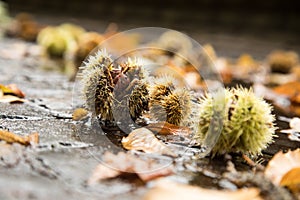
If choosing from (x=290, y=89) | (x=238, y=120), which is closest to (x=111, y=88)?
(x=238, y=120)

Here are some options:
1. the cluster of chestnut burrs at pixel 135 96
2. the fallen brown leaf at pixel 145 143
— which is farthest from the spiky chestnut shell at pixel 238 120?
the fallen brown leaf at pixel 145 143

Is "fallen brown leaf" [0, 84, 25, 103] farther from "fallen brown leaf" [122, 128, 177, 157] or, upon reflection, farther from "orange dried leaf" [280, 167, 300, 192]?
"orange dried leaf" [280, 167, 300, 192]

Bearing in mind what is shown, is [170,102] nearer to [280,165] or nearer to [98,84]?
[98,84]

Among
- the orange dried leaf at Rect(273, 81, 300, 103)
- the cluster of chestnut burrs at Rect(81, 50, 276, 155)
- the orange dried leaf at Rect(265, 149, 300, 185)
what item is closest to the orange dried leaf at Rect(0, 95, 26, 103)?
the cluster of chestnut burrs at Rect(81, 50, 276, 155)

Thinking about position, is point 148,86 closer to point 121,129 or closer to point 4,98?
point 121,129

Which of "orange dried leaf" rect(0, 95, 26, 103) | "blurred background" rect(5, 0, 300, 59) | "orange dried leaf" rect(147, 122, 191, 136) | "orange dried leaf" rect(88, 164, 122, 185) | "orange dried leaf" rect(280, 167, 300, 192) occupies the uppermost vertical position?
"blurred background" rect(5, 0, 300, 59)

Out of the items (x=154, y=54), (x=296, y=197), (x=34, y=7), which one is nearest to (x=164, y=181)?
(x=296, y=197)
